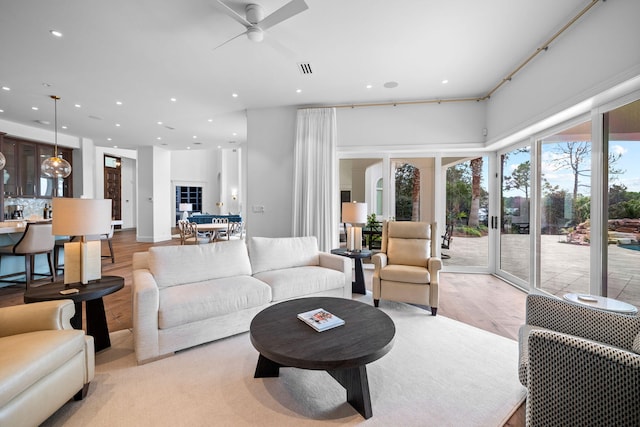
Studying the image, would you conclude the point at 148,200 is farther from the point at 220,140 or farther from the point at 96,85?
the point at 96,85

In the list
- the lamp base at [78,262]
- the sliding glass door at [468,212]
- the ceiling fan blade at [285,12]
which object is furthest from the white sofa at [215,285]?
the sliding glass door at [468,212]

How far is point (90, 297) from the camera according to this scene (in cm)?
203

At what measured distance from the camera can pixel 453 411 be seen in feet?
5.44

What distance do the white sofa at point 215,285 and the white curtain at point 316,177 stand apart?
1443 millimetres

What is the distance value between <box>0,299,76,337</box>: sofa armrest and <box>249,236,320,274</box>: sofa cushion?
1698 mm

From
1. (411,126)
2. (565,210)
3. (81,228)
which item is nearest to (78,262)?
(81,228)

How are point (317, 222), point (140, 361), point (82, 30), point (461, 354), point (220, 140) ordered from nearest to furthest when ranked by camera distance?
1. point (140, 361)
2. point (461, 354)
3. point (82, 30)
4. point (317, 222)
5. point (220, 140)

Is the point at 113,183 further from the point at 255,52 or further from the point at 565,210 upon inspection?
the point at 565,210

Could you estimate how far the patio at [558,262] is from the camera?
8.49ft

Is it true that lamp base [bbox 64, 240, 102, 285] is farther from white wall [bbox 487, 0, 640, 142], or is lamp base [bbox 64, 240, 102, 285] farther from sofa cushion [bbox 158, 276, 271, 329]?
white wall [bbox 487, 0, 640, 142]

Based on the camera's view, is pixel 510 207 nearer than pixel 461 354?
No

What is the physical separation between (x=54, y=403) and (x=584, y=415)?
245 centimetres

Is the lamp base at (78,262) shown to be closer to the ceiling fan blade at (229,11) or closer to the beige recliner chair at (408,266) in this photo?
Answer: the ceiling fan blade at (229,11)

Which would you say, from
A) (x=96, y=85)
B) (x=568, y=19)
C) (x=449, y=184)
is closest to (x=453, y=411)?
(x=568, y=19)
